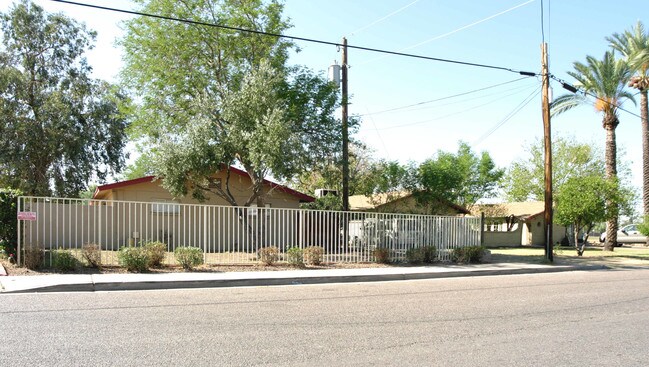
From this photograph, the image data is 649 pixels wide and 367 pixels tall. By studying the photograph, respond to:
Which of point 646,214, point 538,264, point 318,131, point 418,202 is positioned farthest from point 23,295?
point 646,214

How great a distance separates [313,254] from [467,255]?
22.4 feet

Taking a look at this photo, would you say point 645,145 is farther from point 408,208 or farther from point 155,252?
point 155,252

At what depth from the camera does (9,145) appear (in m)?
31.6

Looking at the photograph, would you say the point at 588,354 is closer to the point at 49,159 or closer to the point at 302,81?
the point at 302,81

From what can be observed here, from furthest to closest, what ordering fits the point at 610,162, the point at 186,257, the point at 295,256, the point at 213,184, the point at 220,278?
1. the point at 610,162
2. the point at 213,184
3. the point at 295,256
4. the point at 186,257
5. the point at 220,278

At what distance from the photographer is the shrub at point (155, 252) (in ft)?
47.7

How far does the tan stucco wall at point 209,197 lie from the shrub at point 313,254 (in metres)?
5.42

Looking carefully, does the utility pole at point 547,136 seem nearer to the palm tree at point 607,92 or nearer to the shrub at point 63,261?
the palm tree at point 607,92

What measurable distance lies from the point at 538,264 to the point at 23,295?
18252 millimetres

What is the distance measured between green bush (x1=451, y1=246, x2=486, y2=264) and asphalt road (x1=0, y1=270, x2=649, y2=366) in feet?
27.1

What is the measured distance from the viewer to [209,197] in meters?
24.6

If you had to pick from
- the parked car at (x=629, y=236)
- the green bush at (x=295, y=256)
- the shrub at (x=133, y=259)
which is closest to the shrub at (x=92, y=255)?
the shrub at (x=133, y=259)

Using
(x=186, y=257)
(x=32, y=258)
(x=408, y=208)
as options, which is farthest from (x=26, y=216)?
(x=408, y=208)

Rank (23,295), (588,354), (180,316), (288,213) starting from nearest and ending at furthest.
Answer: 1. (588,354)
2. (180,316)
3. (23,295)
4. (288,213)
